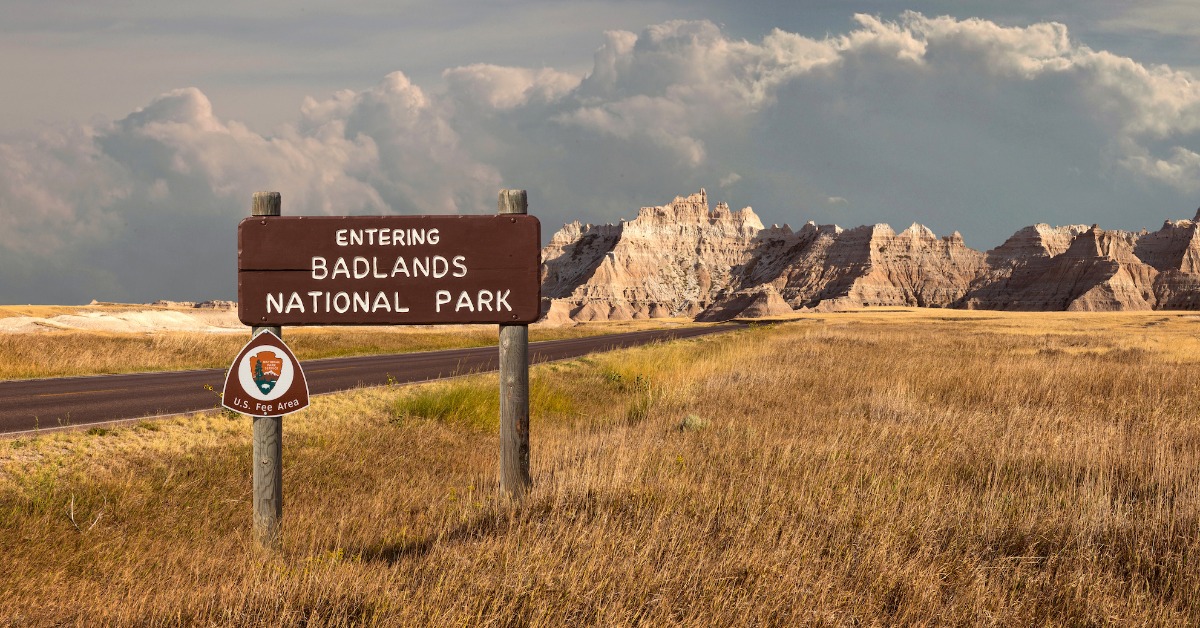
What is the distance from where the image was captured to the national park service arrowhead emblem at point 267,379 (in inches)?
213

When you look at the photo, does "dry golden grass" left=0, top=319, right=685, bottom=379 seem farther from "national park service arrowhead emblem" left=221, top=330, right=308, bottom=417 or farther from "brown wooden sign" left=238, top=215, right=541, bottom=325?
"national park service arrowhead emblem" left=221, top=330, right=308, bottom=417

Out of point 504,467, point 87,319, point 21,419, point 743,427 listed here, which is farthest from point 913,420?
point 87,319

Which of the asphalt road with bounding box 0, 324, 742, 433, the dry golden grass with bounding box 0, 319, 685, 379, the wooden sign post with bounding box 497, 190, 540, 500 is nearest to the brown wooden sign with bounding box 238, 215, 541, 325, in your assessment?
the wooden sign post with bounding box 497, 190, 540, 500

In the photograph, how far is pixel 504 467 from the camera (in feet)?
19.5

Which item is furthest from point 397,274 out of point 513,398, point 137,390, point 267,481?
point 137,390

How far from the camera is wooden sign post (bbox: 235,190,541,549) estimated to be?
5766 millimetres

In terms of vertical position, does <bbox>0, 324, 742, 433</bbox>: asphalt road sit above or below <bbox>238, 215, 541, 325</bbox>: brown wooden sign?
below

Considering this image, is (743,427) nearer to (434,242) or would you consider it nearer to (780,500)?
(780,500)

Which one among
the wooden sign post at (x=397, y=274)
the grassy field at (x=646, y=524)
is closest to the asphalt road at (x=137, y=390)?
the grassy field at (x=646, y=524)

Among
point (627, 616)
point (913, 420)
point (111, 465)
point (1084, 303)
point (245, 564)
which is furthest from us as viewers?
point (1084, 303)

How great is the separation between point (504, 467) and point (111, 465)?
4808mm

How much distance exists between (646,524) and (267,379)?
2839mm

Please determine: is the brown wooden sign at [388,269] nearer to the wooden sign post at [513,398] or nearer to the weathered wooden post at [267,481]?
the wooden sign post at [513,398]

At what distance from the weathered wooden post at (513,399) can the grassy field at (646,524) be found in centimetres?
22
